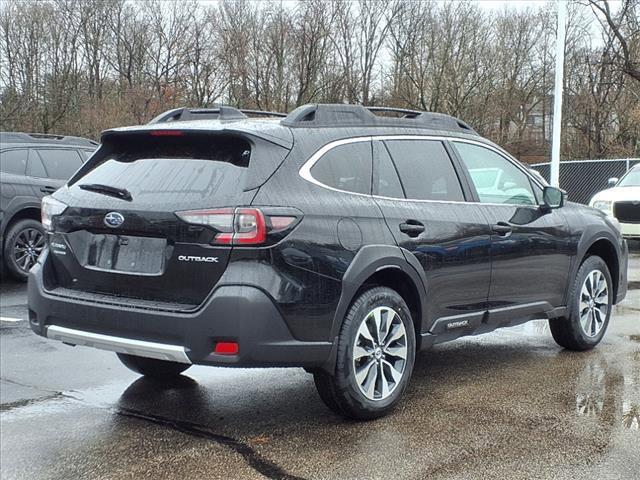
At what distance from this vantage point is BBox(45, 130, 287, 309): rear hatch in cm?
379

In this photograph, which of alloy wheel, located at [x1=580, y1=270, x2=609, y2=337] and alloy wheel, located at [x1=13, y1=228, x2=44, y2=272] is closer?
alloy wheel, located at [x1=580, y1=270, x2=609, y2=337]

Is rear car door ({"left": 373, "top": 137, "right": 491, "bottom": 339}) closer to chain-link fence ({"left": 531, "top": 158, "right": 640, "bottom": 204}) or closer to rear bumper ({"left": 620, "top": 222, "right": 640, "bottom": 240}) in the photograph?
rear bumper ({"left": 620, "top": 222, "right": 640, "bottom": 240})

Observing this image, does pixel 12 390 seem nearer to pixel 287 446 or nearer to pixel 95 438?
pixel 95 438

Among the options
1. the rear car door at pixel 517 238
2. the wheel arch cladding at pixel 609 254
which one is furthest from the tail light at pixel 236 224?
the wheel arch cladding at pixel 609 254

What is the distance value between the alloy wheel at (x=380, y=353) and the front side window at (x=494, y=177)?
1.34 metres

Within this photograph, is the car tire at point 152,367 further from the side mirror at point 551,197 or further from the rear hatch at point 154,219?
the side mirror at point 551,197

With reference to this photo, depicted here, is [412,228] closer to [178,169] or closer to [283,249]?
[283,249]

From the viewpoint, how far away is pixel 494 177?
5562 mm

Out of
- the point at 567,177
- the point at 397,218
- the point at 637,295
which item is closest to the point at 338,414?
the point at 397,218

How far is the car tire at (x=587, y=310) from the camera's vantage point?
5926mm

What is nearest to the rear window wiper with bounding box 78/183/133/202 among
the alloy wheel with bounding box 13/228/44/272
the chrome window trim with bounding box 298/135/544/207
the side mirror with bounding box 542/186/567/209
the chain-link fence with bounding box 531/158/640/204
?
the chrome window trim with bounding box 298/135/544/207

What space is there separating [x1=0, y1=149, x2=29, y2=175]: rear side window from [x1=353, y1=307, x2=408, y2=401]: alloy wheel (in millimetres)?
7050

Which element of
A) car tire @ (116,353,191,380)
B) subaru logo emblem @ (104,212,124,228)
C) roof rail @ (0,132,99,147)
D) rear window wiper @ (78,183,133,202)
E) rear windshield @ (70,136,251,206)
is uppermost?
roof rail @ (0,132,99,147)

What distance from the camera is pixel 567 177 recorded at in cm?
2511
